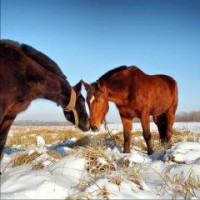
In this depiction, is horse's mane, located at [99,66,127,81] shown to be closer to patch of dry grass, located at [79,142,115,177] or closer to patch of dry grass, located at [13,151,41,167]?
patch of dry grass, located at [13,151,41,167]

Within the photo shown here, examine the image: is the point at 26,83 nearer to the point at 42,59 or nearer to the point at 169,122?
the point at 42,59

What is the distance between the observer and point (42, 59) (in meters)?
5.42

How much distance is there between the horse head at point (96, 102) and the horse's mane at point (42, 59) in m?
3.33

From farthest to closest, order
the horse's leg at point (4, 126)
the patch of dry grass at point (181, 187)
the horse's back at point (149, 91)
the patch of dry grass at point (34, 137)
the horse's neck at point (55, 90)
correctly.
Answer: the patch of dry grass at point (34, 137) → the horse's back at point (149, 91) → the horse's neck at point (55, 90) → the horse's leg at point (4, 126) → the patch of dry grass at point (181, 187)

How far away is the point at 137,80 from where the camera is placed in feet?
31.8

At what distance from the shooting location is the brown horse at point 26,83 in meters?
4.68

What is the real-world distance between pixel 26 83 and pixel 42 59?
56 cm

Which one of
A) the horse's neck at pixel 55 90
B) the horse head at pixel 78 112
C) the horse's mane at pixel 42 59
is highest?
the horse's mane at pixel 42 59

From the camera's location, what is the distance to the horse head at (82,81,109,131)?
357 inches

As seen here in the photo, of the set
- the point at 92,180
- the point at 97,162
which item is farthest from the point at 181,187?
the point at 97,162

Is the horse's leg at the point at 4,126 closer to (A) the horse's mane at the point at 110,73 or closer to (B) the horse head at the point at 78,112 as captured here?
(B) the horse head at the point at 78,112

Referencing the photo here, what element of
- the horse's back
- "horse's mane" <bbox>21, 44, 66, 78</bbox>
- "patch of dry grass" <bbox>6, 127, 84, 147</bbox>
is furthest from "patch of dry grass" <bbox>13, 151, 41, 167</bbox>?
"patch of dry grass" <bbox>6, 127, 84, 147</bbox>

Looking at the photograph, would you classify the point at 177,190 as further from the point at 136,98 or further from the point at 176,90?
the point at 176,90

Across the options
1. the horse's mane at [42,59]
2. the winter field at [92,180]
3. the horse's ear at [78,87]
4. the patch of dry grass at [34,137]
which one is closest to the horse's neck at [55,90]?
the horse's mane at [42,59]
